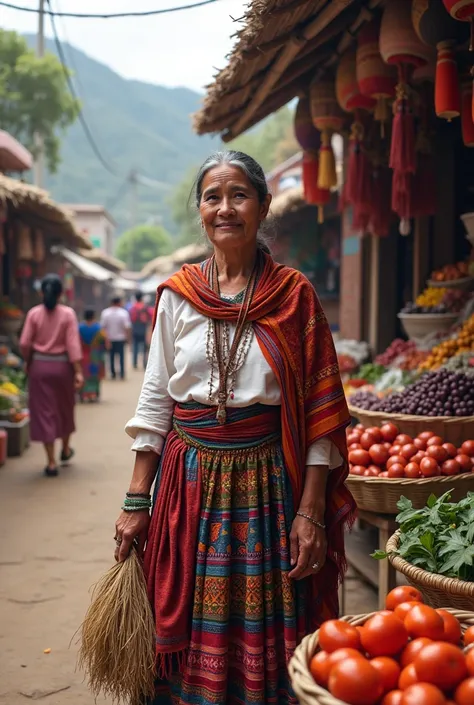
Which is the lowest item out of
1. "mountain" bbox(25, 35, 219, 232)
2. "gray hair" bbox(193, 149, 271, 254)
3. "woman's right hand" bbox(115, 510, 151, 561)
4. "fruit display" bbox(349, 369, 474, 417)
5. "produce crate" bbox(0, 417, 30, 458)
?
"produce crate" bbox(0, 417, 30, 458)

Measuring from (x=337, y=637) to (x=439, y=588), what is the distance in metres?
0.68

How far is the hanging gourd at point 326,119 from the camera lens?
537 centimetres

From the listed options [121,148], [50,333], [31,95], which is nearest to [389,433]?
[50,333]

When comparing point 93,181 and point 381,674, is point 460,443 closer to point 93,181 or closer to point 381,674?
point 381,674

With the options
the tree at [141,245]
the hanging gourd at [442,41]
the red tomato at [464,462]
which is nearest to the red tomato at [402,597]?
the red tomato at [464,462]

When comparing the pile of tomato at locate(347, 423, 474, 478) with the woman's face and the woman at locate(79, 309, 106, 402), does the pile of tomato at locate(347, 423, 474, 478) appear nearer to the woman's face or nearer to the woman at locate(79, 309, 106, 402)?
the woman's face

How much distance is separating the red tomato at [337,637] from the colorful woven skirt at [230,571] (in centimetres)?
51

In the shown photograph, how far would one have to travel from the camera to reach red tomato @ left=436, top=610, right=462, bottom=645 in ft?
5.58

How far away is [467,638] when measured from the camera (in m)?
1.74

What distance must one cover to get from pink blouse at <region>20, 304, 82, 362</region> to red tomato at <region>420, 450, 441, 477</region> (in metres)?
4.30

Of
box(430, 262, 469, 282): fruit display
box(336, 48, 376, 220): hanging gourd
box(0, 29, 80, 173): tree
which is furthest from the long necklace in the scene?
box(0, 29, 80, 173): tree

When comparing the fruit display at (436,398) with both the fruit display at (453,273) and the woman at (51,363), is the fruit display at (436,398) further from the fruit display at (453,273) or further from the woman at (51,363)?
the woman at (51,363)

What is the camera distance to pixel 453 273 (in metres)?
6.28

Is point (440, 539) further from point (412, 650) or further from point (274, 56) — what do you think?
point (274, 56)
